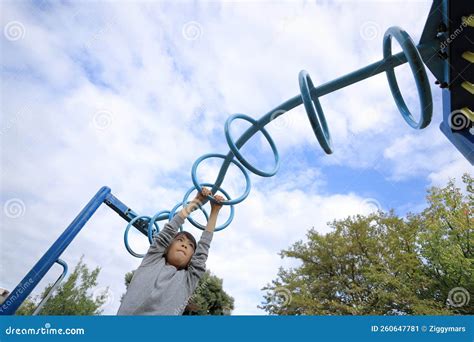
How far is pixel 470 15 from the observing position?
10.1 ft

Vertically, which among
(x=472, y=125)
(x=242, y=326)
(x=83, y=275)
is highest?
(x=83, y=275)

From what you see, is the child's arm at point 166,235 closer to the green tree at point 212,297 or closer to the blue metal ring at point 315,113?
the blue metal ring at point 315,113

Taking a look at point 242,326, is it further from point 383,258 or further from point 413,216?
point 413,216

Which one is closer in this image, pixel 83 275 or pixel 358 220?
pixel 358 220

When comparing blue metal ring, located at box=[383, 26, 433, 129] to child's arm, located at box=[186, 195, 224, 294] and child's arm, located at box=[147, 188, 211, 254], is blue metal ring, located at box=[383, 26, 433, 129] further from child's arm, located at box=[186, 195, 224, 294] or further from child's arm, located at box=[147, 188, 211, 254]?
child's arm, located at box=[147, 188, 211, 254]

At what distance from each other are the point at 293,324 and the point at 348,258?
39.9ft

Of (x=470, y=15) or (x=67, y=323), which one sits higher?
(x=470, y=15)

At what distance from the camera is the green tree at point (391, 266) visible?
36.4ft

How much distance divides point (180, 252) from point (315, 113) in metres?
1.80

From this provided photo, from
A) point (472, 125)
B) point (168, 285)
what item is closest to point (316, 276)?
point (472, 125)

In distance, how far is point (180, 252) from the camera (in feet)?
9.21

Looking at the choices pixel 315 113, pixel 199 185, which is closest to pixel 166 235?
pixel 199 185

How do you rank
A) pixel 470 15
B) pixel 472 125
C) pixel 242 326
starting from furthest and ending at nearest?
pixel 472 125 < pixel 470 15 < pixel 242 326

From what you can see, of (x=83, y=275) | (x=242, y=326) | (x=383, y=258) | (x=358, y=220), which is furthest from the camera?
(x=83, y=275)
